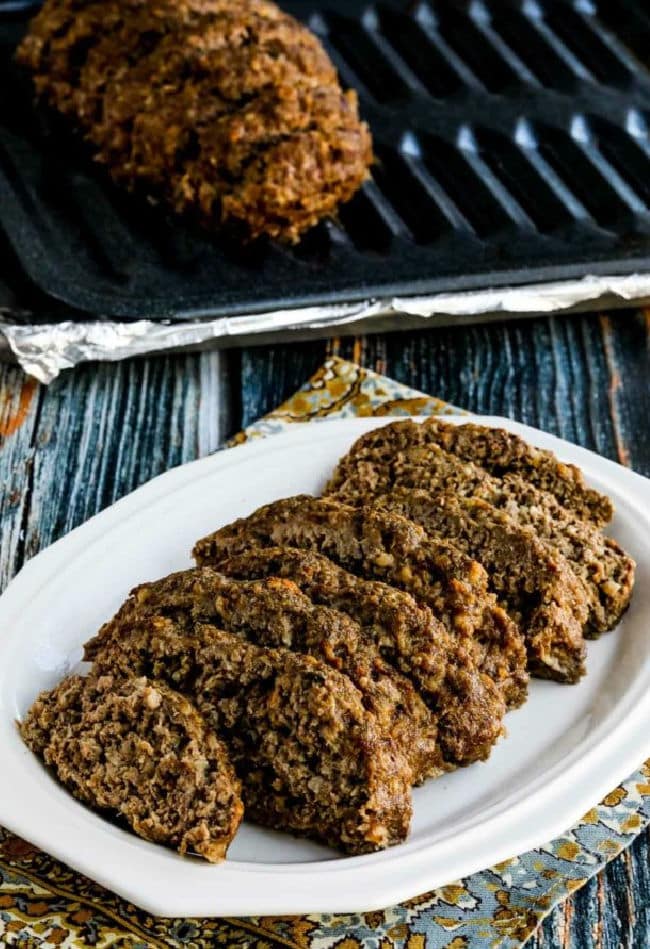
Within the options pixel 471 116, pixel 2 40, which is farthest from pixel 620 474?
pixel 2 40

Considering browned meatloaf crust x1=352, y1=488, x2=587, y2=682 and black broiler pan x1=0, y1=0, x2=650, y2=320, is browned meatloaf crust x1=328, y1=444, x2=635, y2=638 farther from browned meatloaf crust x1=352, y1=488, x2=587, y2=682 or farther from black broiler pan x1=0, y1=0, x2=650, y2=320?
black broiler pan x1=0, y1=0, x2=650, y2=320

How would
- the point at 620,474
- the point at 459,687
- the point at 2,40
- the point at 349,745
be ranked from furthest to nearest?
the point at 2,40
the point at 620,474
the point at 459,687
the point at 349,745

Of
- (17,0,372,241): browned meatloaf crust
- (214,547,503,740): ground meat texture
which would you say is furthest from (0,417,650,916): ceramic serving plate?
(17,0,372,241): browned meatloaf crust

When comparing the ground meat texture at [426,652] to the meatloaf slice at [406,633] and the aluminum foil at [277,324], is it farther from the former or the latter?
the aluminum foil at [277,324]

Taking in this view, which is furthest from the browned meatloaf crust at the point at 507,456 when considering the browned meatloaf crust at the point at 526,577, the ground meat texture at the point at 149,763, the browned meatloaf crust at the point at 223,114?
the browned meatloaf crust at the point at 223,114

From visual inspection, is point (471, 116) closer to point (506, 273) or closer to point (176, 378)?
point (506, 273)
